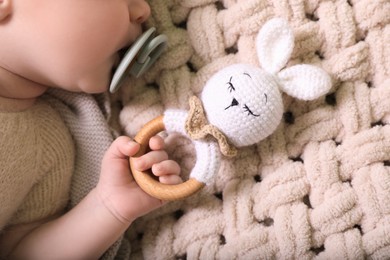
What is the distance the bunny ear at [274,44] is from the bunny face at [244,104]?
0.11 feet

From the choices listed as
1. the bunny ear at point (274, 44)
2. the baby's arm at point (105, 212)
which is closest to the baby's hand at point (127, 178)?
the baby's arm at point (105, 212)

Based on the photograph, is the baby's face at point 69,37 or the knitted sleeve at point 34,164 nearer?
the baby's face at point 69,37

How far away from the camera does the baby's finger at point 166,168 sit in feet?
2.51

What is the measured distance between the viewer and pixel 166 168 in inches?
30.4

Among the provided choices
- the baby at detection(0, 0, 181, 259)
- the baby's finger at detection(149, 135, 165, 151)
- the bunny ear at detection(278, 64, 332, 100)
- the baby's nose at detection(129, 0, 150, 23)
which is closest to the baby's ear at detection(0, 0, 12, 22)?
the baby at detection(0, 0, 181, 259)

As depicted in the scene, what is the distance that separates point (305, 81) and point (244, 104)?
0.35 ft

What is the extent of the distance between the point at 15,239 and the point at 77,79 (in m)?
0.33

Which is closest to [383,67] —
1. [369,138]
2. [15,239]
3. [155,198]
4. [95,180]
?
[369,138]

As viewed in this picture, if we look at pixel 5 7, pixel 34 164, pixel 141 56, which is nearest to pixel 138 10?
pixel 141 56

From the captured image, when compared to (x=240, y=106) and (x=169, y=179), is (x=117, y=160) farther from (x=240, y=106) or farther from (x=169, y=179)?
(x=240, y=106)

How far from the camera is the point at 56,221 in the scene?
34.6 inches

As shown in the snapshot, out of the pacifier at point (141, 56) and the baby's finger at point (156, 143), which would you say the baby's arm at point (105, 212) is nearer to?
the baby's finger at point (156, 143)

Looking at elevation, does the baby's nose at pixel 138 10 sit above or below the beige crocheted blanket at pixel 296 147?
above

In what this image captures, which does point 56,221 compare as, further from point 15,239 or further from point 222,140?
point 222,140
